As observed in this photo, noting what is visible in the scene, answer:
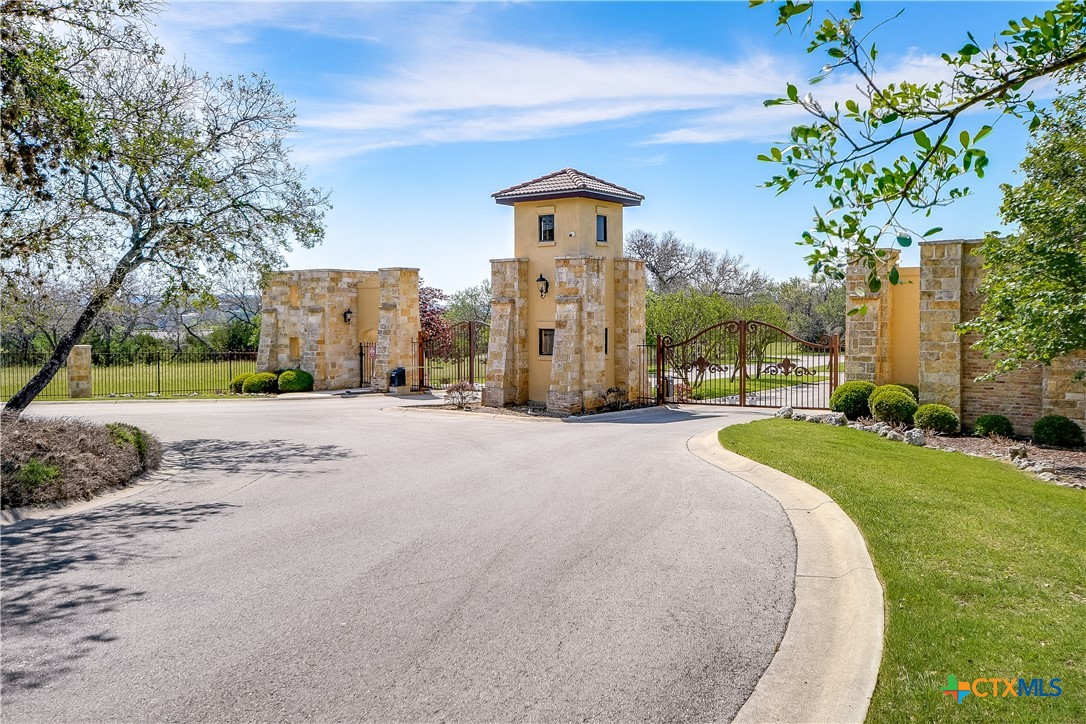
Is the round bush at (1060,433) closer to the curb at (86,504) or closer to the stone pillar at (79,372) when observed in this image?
the curb at (86,504)

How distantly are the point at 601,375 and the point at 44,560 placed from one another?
53.9 ft

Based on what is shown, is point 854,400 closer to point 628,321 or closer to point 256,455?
point 628,321

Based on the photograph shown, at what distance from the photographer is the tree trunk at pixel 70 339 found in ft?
41.4

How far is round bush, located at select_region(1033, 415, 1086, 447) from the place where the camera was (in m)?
15.3

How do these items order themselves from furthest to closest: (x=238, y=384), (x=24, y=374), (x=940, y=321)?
(x=24, y=374) < (x=238, y=384) < (x=940, y=321)

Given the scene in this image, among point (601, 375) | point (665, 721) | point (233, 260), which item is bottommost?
point (665, 721)

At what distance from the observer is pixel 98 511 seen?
916 cm

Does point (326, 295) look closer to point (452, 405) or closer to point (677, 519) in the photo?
point (452, 405)

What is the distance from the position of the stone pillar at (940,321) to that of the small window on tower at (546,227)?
10081 millimetres

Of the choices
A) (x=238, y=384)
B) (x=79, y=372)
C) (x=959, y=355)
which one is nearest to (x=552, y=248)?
(x=959, y=355)

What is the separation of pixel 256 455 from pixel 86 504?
4183mm

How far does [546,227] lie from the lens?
2244 centimetres

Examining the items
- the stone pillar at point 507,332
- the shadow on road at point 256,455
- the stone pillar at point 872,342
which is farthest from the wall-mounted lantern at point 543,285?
the shadow on road at point 256,455

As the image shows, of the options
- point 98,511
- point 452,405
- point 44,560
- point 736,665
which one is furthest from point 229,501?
point 452,405
